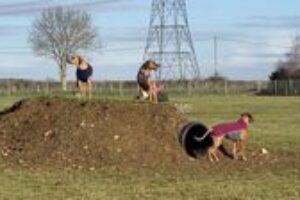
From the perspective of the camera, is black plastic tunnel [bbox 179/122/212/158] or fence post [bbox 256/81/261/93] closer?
black plastic tunnel [bbox 179/122/212/158]

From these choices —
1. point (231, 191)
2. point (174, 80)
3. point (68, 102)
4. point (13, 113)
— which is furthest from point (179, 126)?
point (174, 80)

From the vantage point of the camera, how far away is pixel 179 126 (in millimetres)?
20875

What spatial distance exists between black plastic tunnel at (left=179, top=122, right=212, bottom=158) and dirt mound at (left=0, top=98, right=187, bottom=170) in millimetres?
216

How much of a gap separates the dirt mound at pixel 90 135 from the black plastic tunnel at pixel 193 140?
0.22 meters

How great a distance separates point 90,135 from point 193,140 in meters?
2.35

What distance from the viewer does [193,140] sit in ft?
68.3

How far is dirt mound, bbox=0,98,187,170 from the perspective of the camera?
19.3 meters

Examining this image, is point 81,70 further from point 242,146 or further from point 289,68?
point 289,68

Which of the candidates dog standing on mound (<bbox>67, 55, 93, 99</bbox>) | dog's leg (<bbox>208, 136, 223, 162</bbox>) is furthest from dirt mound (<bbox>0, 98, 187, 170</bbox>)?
dog standing on mound (<bbox>67, 55, 93, 99</bbox>)

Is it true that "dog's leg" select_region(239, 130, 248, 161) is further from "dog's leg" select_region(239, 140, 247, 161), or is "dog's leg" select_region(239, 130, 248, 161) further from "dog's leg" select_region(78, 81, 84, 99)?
"dog's leg" select_region(78, 81, 84, 99)

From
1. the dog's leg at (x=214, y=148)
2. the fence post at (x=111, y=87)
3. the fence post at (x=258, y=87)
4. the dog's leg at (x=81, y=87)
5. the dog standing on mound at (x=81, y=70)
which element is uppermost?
the dog standing on mound at (x=81, y=70)

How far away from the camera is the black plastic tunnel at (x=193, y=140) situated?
20.4m

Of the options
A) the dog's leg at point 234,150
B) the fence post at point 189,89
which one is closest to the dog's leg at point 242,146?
the dog's leg at point 234,150

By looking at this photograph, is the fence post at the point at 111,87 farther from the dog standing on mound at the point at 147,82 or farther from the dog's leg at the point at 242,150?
the dog's leg at the point at 242,150
